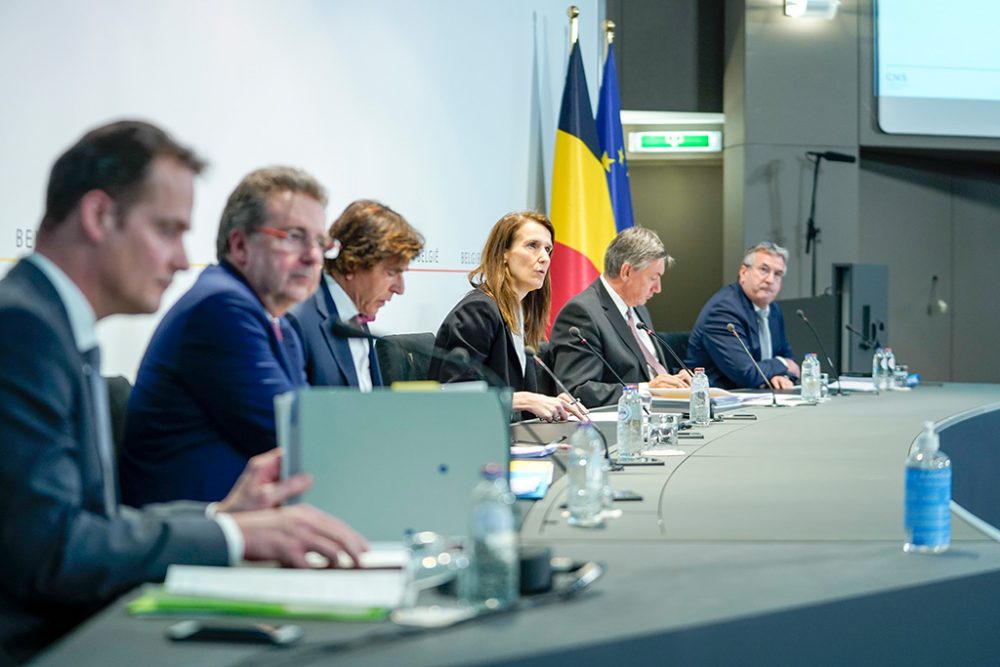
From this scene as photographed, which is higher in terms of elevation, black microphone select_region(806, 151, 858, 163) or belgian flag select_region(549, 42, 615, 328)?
black microphone select_region(806, 151, 858, 163)

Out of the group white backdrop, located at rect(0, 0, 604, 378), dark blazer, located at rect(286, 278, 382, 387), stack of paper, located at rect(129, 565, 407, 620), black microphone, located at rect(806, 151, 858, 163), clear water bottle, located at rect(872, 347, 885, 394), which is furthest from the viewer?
black microphone, located at rect(806, 151, 858, 163)

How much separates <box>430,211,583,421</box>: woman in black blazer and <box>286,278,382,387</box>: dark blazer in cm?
84

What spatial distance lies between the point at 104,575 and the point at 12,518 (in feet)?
0.40

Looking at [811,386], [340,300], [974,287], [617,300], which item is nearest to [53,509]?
[340,300]

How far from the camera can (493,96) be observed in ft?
17.4

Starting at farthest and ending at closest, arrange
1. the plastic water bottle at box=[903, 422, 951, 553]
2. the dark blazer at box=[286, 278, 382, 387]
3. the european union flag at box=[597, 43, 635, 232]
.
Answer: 1. the european union flag at box=[597, 43, 635, 232]
2. the dark blazer at box=[286, 278, 382, 387]
3. the plastic water bottle at box=[903, 422, 951, 553]

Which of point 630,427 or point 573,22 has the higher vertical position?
point 573,22

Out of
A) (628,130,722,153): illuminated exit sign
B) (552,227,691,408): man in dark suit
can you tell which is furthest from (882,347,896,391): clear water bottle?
(628,130,722,153): illuminated exit sign

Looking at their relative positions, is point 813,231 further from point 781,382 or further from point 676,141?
point 781,382

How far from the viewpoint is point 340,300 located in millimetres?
2598

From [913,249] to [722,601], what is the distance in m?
7.20

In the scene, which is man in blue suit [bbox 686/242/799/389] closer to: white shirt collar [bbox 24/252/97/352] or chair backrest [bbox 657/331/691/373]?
chair backrest [bbox 657/331/691/373]

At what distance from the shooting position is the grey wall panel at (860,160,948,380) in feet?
25.3

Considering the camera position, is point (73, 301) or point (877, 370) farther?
point (877, 370)
